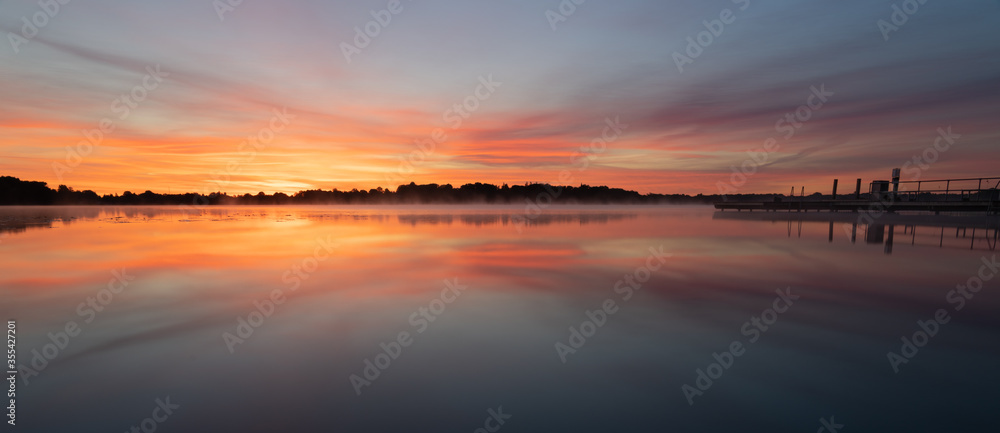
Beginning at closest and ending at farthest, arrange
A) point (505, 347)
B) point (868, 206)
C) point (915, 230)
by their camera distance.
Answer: point (505, 347) → point (915, 230) → point (868, 206)

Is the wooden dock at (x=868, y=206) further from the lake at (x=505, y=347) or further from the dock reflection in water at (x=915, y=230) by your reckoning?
the lake at (x=505, y=347)

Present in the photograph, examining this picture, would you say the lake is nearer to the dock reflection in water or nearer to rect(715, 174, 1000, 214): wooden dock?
the dock reflection in water

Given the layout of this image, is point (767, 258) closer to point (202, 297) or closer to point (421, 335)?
point (421, 335)

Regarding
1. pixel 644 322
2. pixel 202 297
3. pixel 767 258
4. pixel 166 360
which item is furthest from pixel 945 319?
pixel 202 297

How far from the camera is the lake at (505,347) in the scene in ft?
15.1

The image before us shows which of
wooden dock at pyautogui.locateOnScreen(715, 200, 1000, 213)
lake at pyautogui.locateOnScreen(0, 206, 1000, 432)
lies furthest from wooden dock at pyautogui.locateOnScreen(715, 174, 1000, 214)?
lake at pyautogui.locateOnScreen(0, 206, 1000, 432)

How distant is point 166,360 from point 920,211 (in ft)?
174

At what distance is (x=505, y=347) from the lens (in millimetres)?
6590

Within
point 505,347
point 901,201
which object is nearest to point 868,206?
point 901,201

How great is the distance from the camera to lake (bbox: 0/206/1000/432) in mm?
4613

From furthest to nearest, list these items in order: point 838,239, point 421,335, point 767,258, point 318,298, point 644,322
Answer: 1. point 838,239
2. point 767,258
3. point 318,298
4. point 644,322
5. point 421,335

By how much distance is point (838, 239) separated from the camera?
2194 cm

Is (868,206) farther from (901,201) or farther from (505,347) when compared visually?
(505,347)

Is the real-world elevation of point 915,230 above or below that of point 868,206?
below
